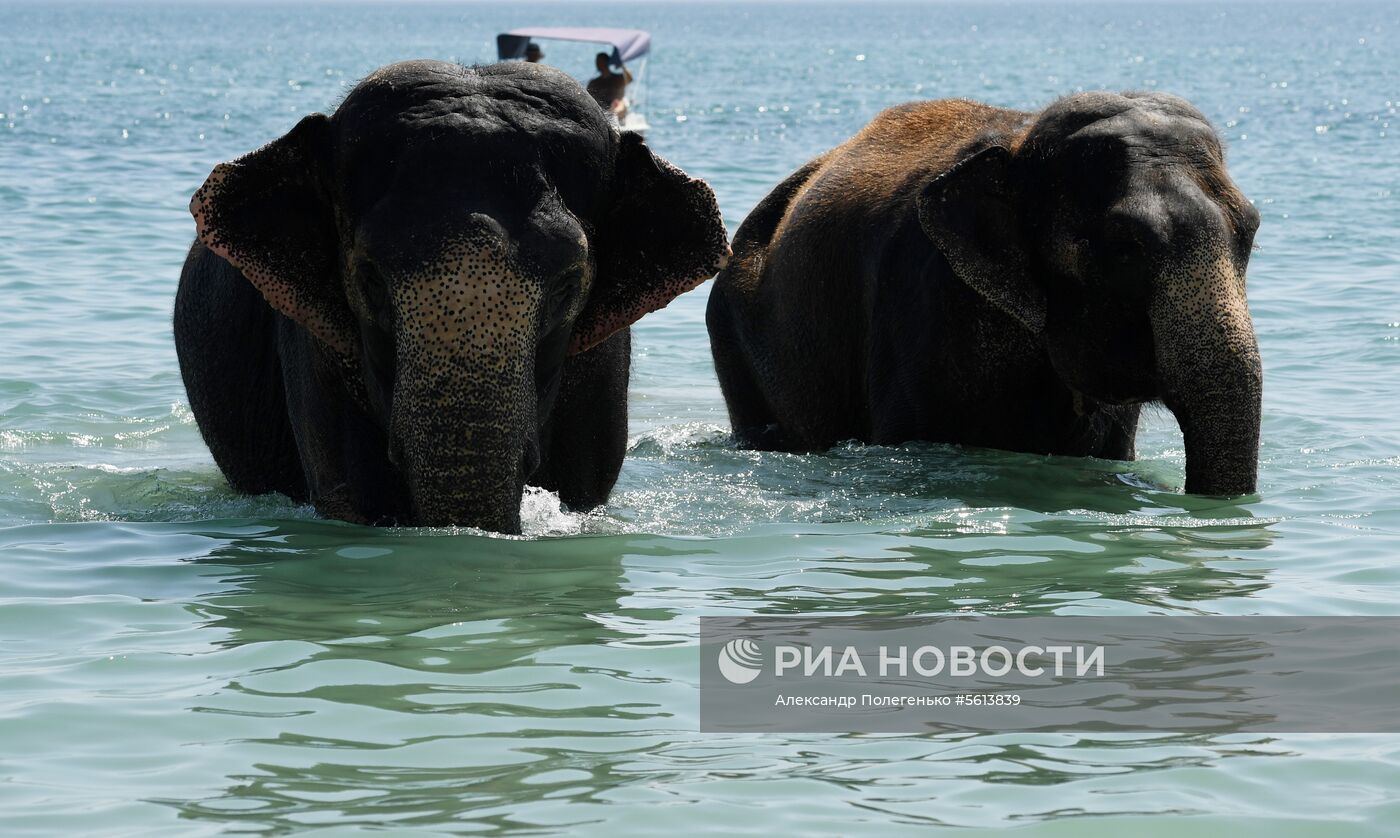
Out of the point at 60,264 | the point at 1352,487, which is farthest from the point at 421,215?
the point at 60,264

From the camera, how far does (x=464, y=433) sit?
564 centimetres

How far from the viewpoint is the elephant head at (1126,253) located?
24.2 feet

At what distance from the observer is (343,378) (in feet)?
21.4

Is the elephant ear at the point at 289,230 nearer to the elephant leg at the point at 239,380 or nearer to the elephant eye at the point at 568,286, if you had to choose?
the elephant eye at the point at 568,286

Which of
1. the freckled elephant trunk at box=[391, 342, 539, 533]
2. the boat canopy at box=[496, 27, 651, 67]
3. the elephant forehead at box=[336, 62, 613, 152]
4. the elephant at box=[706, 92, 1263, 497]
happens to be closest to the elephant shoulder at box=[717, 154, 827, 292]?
the elephant at box=[706, 92, 1263, 497]

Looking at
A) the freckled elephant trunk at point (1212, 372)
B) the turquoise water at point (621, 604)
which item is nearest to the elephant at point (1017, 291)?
the freckled elephant trunk at point (1212, 372)

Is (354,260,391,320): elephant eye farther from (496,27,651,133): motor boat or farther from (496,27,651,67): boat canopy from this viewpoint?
(496,27,651,67): boat canopy

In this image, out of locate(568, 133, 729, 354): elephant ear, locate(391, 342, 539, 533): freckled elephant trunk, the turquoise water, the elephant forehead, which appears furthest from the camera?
locate(568, 133, 729, 354): elephant ear

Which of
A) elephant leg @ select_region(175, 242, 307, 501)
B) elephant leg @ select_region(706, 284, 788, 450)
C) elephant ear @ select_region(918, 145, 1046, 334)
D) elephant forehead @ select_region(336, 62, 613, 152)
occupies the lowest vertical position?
elephant leg @ select_region(706, 284, 788, 450)

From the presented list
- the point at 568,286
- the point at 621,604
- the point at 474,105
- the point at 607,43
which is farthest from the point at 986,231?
the point at 607,43

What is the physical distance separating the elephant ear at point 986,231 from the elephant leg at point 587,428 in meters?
1.51

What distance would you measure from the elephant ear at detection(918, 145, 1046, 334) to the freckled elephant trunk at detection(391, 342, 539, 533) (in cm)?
274

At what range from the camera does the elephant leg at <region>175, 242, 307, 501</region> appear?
7.54 metres

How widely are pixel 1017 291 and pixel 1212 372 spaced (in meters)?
0.95
